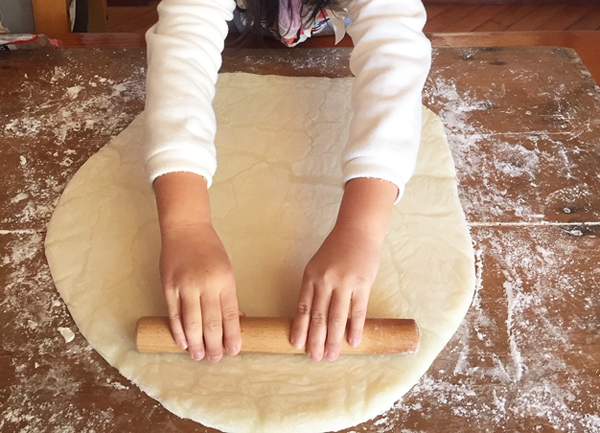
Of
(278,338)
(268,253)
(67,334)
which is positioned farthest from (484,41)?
(67,334)

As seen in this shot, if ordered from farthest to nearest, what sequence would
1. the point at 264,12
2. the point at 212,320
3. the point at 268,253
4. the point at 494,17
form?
the point at 494,17, the point at 264,12, the point at 268,253, the point at 212,320

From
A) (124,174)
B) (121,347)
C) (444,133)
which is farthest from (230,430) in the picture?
(444,133)

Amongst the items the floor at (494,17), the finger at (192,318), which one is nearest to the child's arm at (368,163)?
the finger at (192,318)

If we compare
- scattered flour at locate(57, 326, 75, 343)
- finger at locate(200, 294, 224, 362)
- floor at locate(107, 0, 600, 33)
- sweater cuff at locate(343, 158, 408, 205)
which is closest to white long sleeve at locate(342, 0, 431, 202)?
sweater cuff at locate(343, 158, 408, 205)

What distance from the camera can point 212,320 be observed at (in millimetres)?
640

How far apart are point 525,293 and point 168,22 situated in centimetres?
58

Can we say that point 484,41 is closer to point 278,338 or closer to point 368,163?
point 368,163

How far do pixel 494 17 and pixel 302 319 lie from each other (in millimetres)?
1625

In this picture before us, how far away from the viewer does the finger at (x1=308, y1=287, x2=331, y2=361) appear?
0.65 meters

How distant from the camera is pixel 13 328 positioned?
0.70m

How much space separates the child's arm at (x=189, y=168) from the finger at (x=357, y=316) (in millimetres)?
121

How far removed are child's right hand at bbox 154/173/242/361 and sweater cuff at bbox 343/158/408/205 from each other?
0.59 feet

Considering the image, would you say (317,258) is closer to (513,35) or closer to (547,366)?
(547,366)

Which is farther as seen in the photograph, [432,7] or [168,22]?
[432,7]
